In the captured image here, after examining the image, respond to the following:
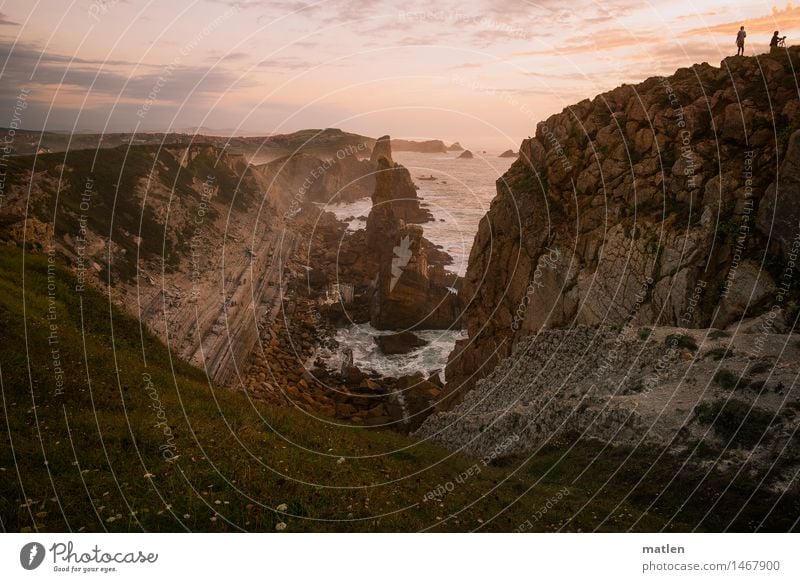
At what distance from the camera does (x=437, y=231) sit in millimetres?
106688

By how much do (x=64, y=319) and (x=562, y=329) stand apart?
29452mm

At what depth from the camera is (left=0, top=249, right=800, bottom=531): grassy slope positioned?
1191cm

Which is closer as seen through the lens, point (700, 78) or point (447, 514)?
point (447, 514)

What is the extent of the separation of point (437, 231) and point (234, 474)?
95408mm

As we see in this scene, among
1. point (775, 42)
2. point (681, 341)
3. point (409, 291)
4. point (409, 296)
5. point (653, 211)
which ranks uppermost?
point (775, 42)

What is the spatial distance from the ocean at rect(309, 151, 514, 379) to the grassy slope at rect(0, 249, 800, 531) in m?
33.9

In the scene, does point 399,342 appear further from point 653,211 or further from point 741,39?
point 741,39

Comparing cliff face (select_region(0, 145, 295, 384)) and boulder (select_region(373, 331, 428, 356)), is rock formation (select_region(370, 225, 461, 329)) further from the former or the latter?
cliff face (select_region(0, 145, 295, 384))

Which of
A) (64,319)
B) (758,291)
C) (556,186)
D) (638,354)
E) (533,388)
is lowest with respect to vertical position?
(533,388)

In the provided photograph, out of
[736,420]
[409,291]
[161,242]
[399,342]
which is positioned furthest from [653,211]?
[161,242]

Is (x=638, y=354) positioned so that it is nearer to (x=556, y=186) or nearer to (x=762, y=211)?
(x=762, y=211)

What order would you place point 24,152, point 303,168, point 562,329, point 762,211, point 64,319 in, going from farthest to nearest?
point 303,168
point 24,152
point 562,329
point 762,211
point 64,319

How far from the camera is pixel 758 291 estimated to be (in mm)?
27953

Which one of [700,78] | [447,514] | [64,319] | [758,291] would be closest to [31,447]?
[447,514]
